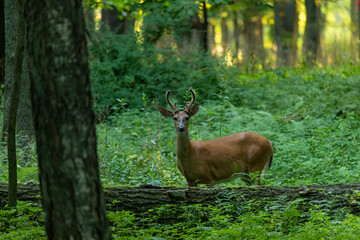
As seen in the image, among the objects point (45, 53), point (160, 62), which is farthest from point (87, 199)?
point (160, 62)

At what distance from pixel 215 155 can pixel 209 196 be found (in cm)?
212

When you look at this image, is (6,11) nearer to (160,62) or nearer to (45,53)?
(160,62)

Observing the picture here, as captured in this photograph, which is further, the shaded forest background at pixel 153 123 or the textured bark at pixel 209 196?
the textured bark at pixel 209 196

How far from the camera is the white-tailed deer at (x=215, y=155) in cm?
756

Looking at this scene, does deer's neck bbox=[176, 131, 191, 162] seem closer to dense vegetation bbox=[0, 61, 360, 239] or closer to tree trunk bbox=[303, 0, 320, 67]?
dense vegetation bbox=[0, 61, 360, 239]

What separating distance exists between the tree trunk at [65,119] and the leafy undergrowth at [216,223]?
1228 mm

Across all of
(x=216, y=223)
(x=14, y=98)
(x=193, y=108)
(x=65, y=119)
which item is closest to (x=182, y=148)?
A: (x=193, y=108)

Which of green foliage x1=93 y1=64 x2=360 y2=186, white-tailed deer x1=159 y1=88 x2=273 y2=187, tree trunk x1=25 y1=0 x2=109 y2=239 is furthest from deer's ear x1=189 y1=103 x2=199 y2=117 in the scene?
tree trunk x1=25 y1=0 x2=109 y2=239

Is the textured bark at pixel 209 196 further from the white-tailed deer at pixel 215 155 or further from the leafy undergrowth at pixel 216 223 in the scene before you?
the white-tailed deer at pixel 215 155

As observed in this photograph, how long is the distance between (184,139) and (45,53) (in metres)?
4.18

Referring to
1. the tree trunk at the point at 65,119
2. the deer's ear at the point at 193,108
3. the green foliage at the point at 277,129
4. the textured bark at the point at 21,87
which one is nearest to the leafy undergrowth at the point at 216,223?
the tree trunk at the point at 65,119

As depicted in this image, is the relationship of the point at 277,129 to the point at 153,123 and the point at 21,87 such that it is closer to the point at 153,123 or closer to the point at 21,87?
the point at 153,123

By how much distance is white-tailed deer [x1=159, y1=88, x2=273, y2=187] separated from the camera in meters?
Answer: 7.56

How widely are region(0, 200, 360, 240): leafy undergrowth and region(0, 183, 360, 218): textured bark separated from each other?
0.09 m
